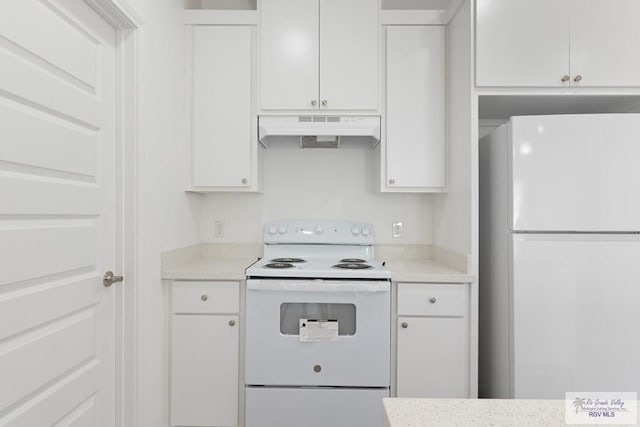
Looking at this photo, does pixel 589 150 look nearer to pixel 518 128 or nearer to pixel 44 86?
pixel 518 128

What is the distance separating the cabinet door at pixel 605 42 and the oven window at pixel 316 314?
5.38ft

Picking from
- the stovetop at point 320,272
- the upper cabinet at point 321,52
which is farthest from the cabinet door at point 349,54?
the stovetop at point 320,272

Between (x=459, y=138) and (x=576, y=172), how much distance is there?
575 mm

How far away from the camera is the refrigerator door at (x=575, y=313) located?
1.73 m

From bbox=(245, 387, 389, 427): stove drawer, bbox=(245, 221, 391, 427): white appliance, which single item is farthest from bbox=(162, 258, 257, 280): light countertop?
bbox=(245, 387, 389, 427): stove drawer

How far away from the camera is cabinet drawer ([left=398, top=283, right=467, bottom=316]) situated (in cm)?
195

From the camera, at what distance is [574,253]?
5.74 feet

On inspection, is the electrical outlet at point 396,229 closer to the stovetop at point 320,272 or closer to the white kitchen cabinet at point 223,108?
the stovetop at point 320,272

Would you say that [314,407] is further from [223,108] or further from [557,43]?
[557,43]

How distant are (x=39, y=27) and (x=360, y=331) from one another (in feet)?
5.74

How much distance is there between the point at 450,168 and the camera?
87.3 inches

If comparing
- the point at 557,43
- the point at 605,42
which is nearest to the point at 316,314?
the point at 557,43

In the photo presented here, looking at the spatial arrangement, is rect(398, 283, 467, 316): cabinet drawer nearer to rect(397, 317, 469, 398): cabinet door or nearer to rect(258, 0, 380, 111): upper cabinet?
rect(397, 317, 469, 398): cabinet door

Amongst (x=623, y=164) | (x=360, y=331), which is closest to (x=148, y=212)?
(x=360, y=331)
